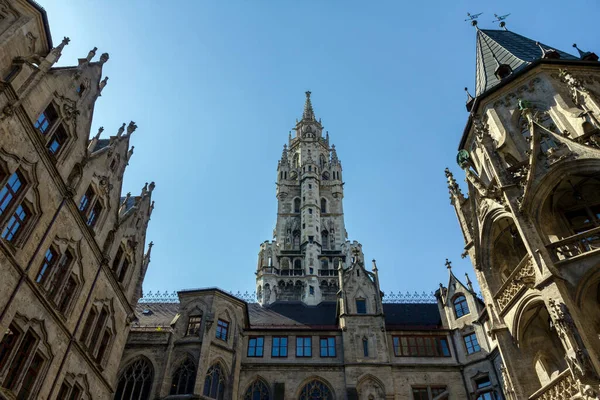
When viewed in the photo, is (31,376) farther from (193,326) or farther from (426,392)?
(426,392)

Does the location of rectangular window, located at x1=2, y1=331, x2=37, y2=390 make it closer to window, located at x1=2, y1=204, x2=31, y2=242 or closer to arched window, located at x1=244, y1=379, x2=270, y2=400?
window, located at x1=2, y1=204, x2=31, y2=242

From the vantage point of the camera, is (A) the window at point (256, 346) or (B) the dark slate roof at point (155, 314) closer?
(A) the window at point (256, 346)

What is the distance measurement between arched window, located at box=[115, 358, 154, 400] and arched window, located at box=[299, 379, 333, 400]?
8.98 metres

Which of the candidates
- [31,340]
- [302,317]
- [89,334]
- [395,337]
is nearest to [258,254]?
[302,317]

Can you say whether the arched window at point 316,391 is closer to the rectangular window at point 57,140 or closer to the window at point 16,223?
the window at point 16,223

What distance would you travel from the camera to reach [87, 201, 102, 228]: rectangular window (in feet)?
70.3

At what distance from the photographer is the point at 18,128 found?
54.6ft

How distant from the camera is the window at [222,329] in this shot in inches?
1085

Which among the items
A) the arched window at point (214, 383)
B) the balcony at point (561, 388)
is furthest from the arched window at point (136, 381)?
the balcony at point (561, 388)

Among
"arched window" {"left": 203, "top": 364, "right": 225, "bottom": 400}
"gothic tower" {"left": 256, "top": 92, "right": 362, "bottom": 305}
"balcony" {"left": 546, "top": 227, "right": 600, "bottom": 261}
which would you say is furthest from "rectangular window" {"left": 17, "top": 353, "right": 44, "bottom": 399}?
"gothic tower" {"left": 256, "top": 92, "right": 362, "bottom": 305}

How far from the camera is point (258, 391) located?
89.7ft

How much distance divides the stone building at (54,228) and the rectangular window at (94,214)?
5 cm

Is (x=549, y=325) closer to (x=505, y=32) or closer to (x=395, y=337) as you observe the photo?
(x=395, y=337)

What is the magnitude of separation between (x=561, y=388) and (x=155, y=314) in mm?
29384
